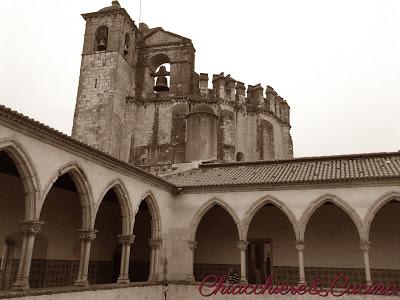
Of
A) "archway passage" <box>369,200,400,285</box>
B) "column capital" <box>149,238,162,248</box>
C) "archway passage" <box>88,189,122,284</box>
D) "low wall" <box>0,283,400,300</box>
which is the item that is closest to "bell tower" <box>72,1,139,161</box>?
"archway passage" <box>88,189,122,284</box>

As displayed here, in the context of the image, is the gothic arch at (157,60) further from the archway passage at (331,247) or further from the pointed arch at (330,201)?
the pointed arch at (330,201)

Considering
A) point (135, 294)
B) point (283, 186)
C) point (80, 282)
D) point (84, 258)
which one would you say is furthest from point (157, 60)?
point (80, 282)

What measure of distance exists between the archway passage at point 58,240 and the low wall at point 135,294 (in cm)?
248

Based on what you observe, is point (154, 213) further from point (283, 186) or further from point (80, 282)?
point (283, 186)

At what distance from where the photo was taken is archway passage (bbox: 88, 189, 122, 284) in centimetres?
1469

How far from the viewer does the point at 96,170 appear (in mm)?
10664

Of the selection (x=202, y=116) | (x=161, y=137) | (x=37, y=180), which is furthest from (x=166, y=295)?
(x=161, y=137)

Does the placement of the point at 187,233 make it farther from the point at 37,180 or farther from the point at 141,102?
the point at 141,102

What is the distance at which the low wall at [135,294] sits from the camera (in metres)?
8.78

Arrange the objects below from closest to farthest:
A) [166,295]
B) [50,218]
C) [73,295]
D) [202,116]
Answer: [73,295]
[50,218]
[166,295]
[202,116]

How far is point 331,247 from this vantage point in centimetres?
1448

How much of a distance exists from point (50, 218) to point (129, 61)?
15.3 meters

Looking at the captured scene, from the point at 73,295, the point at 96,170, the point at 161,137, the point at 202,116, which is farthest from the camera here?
the point at 161,137

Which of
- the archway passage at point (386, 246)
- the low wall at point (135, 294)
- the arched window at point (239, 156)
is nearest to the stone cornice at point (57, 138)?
the low wall at point (135, 294)
